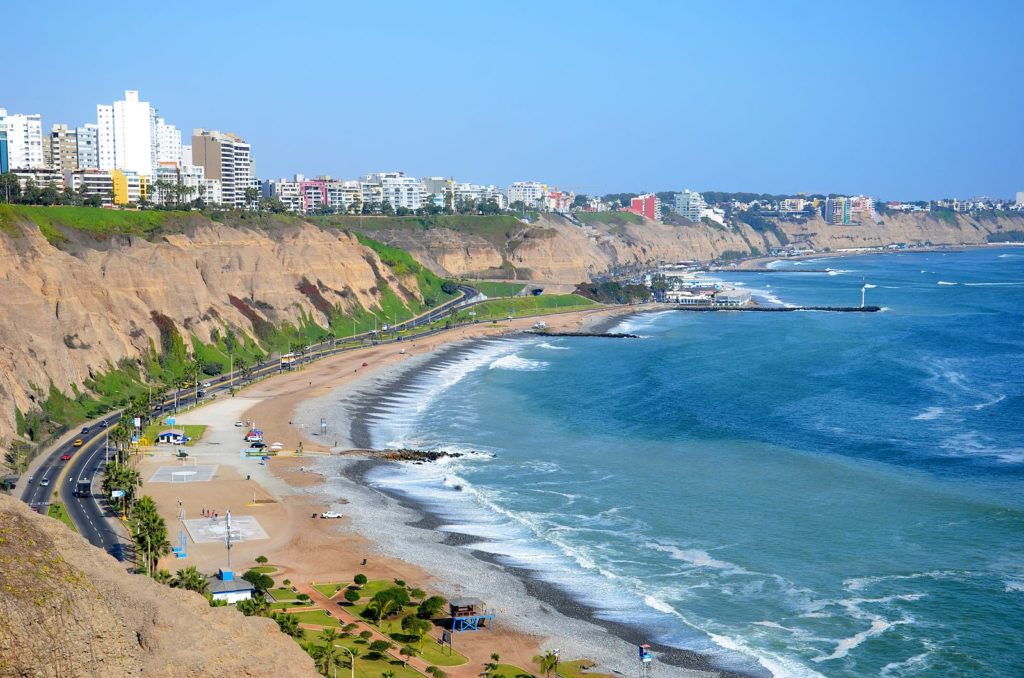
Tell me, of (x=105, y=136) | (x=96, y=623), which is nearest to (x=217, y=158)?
(x=105, y=136)

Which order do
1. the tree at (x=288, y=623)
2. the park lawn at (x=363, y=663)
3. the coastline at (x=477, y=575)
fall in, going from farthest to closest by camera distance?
the coastline at (x=477, y=575), the tree at (x=288, y=623), the park lawn at (x=363, y=663)

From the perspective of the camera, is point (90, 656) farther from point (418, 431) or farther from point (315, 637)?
point (418, 431)

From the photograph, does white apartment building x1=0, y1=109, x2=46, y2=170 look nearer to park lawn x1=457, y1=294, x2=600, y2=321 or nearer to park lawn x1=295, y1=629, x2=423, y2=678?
park lawn x1=457, y1=294, x2=600, y2=321

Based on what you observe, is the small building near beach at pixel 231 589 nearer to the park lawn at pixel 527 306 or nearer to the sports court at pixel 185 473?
the sports court at pixel 185 473

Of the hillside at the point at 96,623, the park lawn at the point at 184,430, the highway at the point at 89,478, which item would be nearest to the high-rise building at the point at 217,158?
the highway at the point at 89,478

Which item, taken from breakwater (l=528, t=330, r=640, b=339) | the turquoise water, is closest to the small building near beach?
the turquoise water

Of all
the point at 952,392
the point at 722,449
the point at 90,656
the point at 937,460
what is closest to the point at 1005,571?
the point at 937,460

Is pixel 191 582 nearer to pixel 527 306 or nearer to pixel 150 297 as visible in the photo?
pixel 150 297
